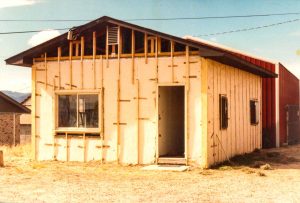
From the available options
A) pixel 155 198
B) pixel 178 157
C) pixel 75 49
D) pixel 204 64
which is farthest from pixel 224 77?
pixel 155 198

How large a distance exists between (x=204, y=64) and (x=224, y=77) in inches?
88.2

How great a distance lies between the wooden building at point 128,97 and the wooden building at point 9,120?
58.7ft

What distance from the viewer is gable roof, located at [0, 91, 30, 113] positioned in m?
33.5

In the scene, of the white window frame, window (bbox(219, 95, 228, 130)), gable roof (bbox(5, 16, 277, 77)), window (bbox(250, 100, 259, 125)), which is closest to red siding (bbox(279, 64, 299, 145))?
window (bbox(250, 100, 259, 125))

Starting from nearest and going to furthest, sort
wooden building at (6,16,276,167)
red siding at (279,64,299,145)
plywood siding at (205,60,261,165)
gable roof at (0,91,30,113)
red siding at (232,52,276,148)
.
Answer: wooden building at (6,16,276,167) < plywood siding at (205,60,261,165) < red siding at (232,52,276,148) < red siding at (279,64,299,145) < gable roof at (0,91,30,113)

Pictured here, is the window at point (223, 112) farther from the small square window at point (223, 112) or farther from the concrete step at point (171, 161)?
the concrete step at point (171, 161)

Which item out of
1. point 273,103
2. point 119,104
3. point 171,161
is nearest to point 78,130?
point 119,104

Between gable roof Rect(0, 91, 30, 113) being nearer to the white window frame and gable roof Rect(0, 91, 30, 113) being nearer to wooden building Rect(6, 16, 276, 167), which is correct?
wooden building Rect(6, 16, 276, 167)

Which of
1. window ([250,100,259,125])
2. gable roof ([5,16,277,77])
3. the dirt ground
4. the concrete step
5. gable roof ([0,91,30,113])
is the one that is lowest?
the dirt ground

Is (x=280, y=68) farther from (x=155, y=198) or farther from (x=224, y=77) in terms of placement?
(x=155, y=198)

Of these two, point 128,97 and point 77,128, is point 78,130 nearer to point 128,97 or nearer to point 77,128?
point 77,128

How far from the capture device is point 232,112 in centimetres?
1755

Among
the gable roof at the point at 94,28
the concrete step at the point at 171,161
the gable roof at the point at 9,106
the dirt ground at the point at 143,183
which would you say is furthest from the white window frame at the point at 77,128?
the gable roof at the point at 9,106

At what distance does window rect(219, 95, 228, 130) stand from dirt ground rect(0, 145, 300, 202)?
144 centimetres
